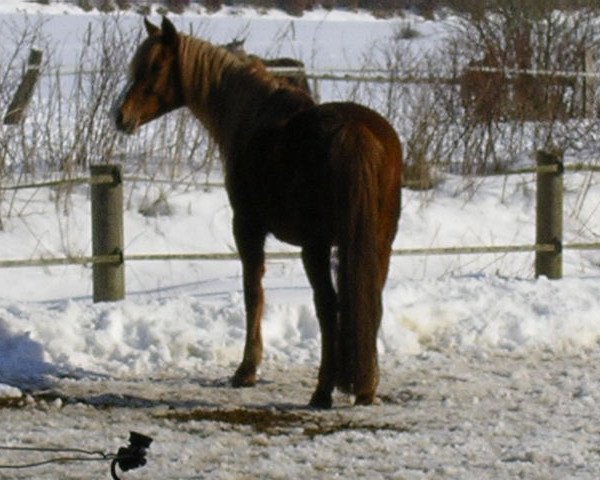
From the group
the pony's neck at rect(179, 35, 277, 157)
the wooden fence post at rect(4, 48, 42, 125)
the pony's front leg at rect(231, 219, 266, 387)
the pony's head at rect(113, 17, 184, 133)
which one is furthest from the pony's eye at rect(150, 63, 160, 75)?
the wooden fence post at rect(4, 48, 42, 125)

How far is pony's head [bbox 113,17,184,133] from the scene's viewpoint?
8.09m

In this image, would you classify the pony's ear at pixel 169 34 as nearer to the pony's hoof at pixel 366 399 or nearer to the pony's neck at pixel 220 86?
the pony's neck at pixel 220 86

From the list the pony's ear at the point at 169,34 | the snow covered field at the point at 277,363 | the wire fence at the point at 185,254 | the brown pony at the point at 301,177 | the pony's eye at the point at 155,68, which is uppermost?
the pony's ear at the point at 169,34

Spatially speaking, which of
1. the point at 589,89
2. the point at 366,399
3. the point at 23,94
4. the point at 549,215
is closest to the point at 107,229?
the point at 366,399

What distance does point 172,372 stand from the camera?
8.12 meters

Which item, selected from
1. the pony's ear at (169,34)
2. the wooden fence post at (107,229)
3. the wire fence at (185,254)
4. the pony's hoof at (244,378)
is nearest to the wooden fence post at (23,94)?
the wire fence at (185,254)

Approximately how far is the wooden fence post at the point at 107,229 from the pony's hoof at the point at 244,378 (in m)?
1.91

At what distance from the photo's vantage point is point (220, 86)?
8.02m

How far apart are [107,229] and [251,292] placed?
1848mm

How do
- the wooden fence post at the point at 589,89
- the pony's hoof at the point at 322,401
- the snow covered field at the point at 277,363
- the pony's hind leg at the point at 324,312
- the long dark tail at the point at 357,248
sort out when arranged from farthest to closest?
the wooden fence post at the point at 589,89 < the pony's hoof at the point at 322,401 < the pony's hind leg at the point at 324,312 < the long dark tail at the point at 357,248 < the snow covered field at the point at 277,363

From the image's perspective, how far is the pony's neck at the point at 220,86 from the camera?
785cm

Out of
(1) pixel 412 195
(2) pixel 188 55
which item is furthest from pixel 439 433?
(1) pixel 412 195

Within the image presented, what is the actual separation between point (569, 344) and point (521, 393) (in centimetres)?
139

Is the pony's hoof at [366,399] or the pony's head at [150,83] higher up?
the pony's head at [150,83]
